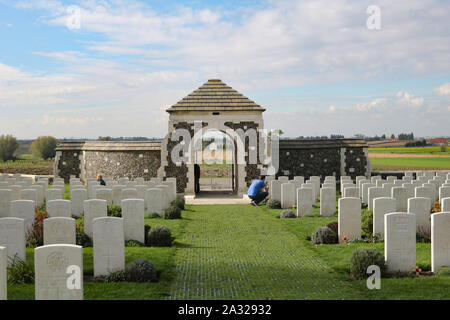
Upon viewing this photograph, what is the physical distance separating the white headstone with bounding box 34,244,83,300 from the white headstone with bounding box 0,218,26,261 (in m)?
2.59

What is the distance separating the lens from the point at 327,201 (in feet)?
55.7

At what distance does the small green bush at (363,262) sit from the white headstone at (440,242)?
49.7 inches

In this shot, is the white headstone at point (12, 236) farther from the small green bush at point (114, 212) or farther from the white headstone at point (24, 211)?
the small green bush at point (114, 212)

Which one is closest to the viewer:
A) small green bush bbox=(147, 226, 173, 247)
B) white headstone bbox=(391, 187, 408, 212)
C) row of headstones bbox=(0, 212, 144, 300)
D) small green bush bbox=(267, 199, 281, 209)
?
row of headstones bbox=(0, 212, 144, 300)

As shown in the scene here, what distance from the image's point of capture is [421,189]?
16.6m

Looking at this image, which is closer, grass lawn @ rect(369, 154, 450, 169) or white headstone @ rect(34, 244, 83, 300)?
white headstone @ rect(34, 244, 83, 300)

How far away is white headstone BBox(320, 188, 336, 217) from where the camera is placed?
55.6ft

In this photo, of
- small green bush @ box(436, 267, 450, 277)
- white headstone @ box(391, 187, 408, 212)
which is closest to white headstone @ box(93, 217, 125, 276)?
small green bush @ box(436, 267, 450, 277)

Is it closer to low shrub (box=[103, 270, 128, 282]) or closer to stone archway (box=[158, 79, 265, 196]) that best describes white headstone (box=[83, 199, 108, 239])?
low shrub (box=[103, 270, 128, 282])

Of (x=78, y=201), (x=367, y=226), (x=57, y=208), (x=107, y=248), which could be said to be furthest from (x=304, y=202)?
(x=107, y=248)

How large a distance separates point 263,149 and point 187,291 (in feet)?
58.8

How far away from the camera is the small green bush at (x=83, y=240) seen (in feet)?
39.2
